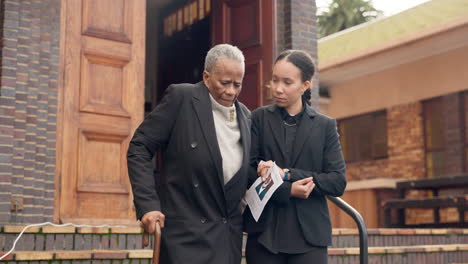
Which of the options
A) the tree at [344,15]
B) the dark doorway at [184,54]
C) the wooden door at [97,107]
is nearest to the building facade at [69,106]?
the wooden door at [97,107]

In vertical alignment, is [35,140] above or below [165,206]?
above

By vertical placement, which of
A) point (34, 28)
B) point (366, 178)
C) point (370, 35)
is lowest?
point (366, 178)

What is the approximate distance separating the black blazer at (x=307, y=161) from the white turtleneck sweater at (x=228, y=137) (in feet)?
0.49

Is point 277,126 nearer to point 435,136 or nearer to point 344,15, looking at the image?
point 435,136

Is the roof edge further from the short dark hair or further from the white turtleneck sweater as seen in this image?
the white turtleneck sweater

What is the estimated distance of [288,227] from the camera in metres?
3.31

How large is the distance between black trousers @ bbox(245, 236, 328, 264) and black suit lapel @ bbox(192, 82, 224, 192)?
0.35 meters

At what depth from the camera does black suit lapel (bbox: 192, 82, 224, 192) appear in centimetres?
319

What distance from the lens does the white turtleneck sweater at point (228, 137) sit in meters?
3.26

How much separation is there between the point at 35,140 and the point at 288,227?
12.9 feet

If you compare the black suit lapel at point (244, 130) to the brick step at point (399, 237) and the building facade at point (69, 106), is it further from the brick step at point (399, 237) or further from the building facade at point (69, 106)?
the brick step at point (399, 237)

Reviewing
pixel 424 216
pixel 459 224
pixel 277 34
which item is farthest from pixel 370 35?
pixel 277 34

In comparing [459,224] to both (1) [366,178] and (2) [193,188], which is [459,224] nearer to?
(1) [366,178]

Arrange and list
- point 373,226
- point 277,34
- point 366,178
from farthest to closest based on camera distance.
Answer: point 366,178
point 373,226
point 277,34
